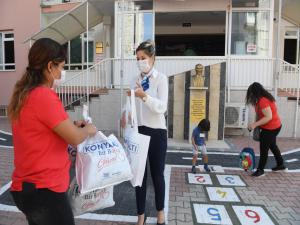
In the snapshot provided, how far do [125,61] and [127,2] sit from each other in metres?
1.92

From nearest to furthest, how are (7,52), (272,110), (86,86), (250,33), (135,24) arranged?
(272,110) → (250,33) → (86,86) → (135,24) → (7,52)

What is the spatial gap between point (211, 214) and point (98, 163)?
2146 mm

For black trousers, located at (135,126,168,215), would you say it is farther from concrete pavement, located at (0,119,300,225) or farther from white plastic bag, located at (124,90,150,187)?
concrete pavement, located at (0,119,300,225)

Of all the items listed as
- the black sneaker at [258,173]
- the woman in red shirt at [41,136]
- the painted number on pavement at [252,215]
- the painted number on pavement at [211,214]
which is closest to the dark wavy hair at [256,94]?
the black sneaker at [258,173]

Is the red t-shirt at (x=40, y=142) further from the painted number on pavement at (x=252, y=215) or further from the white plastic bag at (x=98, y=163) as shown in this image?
the painted number on pavement at (x=252, y=215)

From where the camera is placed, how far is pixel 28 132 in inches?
75.5

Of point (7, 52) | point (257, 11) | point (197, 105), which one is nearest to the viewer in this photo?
point (197, 105)

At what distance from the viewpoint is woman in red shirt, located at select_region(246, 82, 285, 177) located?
5.20m

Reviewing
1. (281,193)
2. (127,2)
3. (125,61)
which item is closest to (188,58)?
(125,61)

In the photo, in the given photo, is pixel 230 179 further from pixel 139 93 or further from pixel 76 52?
pixel 76 52

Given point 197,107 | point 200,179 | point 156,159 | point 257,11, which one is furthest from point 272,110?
point 257,11

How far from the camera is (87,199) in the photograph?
2.51 m

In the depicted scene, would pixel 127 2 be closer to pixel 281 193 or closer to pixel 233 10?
pixel 233 10

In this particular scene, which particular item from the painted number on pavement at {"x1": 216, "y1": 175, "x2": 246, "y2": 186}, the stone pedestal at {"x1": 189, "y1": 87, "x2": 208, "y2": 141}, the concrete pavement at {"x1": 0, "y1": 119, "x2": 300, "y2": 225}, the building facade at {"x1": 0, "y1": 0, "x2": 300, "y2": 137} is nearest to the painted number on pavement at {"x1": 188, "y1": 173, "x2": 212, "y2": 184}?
the concrete pavement at {"x1": 0, "y1": 119, "x2": 300, "y2": 225}
